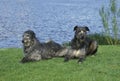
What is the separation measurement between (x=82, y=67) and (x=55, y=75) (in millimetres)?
1543

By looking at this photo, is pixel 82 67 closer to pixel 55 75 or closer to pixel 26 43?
pixel 55 75

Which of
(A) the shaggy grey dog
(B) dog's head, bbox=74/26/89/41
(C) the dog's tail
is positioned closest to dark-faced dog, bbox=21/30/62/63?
(C) the dog's tail

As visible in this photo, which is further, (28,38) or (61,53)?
(61,53)

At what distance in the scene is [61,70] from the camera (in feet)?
46.8

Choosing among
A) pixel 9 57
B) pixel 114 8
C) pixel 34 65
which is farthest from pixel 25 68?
pixel 114 8

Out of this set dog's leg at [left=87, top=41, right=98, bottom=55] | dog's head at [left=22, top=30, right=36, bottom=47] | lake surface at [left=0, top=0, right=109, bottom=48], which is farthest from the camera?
lake surface at [left=0, top=0, right=109, bottom=48]

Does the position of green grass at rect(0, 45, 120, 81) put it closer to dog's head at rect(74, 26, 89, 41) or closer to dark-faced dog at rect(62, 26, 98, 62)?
dark-faced dog at rect(62, 26, 98, 62)

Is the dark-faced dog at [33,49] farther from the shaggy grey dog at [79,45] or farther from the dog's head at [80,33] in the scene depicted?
the dog's head at [80,33]

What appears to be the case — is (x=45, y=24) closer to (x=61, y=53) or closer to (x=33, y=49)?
(x=61, y=53)

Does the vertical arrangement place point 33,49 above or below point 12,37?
above

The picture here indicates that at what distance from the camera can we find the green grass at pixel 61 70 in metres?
13.2

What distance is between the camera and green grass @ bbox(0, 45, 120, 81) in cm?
1316

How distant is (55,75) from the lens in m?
13.5

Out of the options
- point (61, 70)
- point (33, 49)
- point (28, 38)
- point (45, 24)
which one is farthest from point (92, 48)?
point (45, 24)
